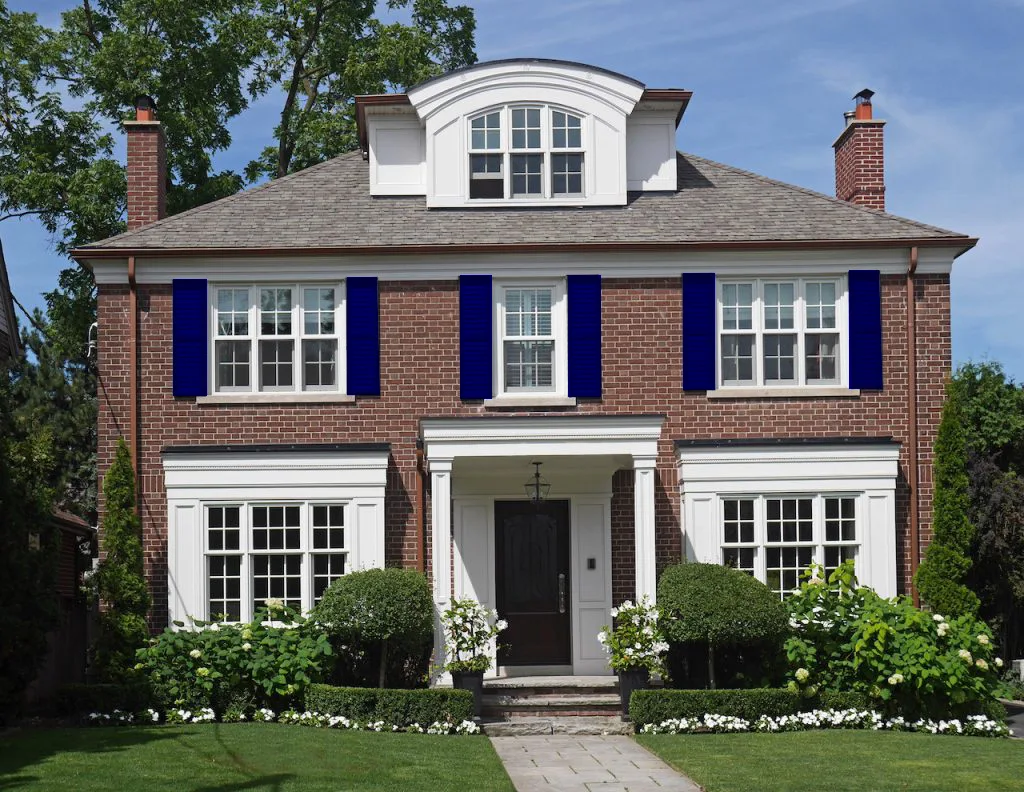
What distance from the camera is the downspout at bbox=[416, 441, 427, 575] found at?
18875 millimetres

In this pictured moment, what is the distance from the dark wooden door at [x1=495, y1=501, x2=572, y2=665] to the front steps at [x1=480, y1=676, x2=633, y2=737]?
1.65ft

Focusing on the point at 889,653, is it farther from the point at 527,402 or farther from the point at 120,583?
the point at 120,583

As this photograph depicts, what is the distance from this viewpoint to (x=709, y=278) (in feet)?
63.3

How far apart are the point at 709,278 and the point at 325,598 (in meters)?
6.89

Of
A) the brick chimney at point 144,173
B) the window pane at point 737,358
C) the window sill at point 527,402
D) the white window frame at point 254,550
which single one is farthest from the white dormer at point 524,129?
the white window frame at point 254,550

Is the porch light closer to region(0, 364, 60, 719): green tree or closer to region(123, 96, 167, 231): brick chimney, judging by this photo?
region(0, 364, 60, 719): green tree

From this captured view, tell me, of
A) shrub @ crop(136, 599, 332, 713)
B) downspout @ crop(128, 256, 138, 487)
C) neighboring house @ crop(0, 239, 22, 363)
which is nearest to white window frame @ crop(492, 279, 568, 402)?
shrub @ crop(136, 599, 332, 713)

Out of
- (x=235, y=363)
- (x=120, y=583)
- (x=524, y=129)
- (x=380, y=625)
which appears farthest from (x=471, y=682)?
(x=524, y=129)

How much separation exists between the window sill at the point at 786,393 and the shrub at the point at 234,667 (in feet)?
21.2

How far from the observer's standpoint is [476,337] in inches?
755

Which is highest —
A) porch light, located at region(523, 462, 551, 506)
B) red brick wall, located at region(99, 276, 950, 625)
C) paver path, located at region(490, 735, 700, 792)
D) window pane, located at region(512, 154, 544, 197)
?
window pane, located at region(512, 154, 544, 197)

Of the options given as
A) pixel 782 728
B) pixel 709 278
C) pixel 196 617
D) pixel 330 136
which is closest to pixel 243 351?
pixel 196 617

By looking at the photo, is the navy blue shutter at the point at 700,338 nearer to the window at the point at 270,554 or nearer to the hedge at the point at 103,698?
the window at the point at 270,554

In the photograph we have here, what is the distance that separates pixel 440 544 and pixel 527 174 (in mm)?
5974
